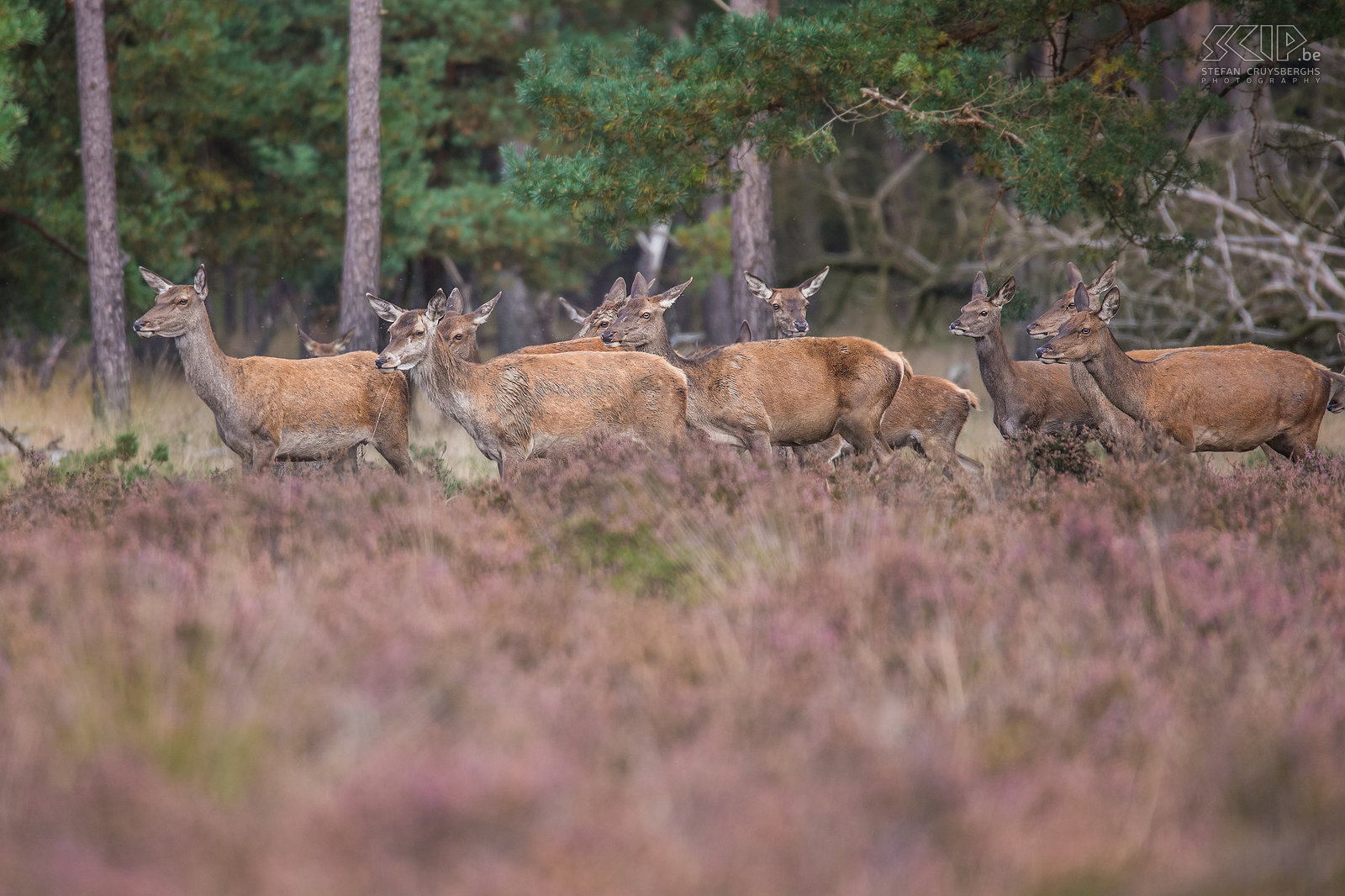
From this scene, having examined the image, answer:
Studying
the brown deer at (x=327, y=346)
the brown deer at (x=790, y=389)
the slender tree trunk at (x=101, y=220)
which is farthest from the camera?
the slender tree trunk at (x=101, y=220)

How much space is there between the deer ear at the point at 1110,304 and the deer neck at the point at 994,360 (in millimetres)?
1198

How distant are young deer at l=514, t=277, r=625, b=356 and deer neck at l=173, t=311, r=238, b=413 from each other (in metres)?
2.58

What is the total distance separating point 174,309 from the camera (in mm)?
9805

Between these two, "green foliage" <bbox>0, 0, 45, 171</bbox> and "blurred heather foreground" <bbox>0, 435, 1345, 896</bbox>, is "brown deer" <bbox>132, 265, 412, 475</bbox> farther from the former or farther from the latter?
"green foliage" <bbox>0, 0, 45, 171</bbox>

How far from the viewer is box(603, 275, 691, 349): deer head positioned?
10.5m

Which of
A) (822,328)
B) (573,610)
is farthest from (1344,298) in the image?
(573,610)

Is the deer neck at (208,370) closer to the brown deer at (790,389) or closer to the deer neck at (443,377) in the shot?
the deer neck at (443,377)

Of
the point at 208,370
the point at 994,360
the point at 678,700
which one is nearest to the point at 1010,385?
the point at 994,360

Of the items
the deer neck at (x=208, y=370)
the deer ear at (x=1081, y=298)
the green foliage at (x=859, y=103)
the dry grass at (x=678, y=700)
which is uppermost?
the green foliage at (x=859, y=103)

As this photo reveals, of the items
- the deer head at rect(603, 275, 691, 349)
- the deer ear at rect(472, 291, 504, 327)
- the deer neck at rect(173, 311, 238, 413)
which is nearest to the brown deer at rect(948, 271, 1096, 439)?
the deer head at rect(603, 275, 691, 349)

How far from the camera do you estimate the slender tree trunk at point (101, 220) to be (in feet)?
46.7

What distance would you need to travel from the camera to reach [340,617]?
448cm

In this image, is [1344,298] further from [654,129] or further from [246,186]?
[246,186]

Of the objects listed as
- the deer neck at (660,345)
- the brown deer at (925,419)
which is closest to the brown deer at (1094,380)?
the brown deer at (925,419)
